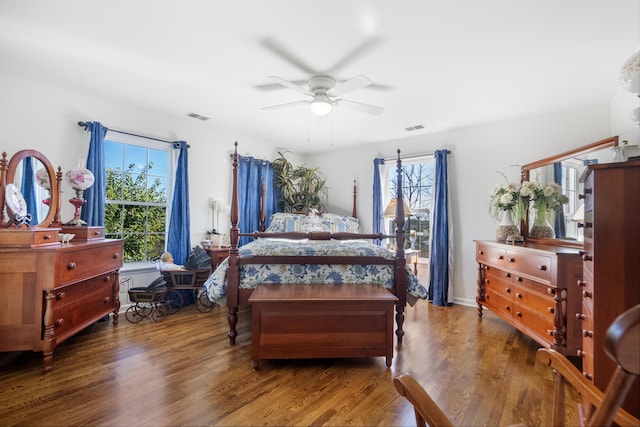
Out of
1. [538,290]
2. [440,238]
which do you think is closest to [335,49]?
[538,290]

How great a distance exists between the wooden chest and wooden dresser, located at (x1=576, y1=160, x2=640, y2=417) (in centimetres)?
122

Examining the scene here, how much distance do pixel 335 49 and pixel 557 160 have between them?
2.54 meters

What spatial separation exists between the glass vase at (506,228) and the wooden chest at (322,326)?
1751 mm

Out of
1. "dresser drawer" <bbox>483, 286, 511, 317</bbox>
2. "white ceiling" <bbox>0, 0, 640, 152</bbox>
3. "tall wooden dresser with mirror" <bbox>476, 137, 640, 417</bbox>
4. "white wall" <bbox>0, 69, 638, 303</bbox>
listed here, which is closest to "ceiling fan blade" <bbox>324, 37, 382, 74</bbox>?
"white ceiling" <bbox>0, 0, 640, 152</bbox>

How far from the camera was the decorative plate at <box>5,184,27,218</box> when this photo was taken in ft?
7.21

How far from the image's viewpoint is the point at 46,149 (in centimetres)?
306

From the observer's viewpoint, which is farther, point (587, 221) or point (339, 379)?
point (339, 379)

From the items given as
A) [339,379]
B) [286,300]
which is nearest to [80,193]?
[286,300]

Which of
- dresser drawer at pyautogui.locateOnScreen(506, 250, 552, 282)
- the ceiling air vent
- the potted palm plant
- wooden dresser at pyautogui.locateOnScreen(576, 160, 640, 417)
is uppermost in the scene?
the ceiling air vent

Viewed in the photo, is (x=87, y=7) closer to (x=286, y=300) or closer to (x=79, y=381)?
(x=286, y=300)

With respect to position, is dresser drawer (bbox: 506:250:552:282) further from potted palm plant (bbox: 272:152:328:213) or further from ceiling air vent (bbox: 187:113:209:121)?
ceiling air vent (bbox: 187:113:209:121)

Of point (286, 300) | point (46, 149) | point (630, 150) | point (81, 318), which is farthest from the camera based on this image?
point (46, 149)

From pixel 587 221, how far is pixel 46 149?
4.39 metres

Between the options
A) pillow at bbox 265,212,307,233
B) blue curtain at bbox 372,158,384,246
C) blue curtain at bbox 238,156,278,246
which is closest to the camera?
pillow at bbox 265,212,307,233
